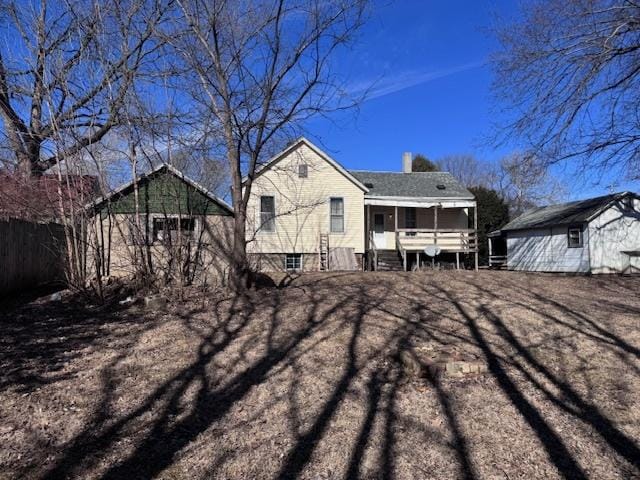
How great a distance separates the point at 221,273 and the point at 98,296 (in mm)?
4030

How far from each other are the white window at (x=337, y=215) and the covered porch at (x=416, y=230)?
47.3 inches

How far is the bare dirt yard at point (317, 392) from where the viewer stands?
12.3ft

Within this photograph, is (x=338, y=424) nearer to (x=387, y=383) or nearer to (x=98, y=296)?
(x=387, y=383)

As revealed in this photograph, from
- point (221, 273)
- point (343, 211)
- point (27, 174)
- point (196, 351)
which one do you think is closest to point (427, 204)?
point (343, 211)

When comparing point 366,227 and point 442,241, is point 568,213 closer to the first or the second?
point 442,241

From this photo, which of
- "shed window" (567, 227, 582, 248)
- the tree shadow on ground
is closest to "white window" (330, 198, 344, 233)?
"shed window" (567, 227, 582, 248)

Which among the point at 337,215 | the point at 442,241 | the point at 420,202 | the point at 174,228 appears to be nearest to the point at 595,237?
the point at 442,241

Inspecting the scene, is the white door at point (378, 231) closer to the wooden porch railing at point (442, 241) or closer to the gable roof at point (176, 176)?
the wooden porch railing at point (442, 241)

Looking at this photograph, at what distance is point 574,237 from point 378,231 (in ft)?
27.1

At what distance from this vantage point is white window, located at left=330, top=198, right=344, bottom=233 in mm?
20156

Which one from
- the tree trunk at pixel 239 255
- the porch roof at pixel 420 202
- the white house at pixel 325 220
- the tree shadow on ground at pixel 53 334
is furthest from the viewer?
the porch roof at pixel 420 202

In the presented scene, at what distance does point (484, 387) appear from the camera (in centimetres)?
525

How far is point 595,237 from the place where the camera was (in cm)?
1970

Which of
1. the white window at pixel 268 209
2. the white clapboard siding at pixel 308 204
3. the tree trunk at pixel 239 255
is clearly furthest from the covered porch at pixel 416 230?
the tree trunk at pixel 239 255
